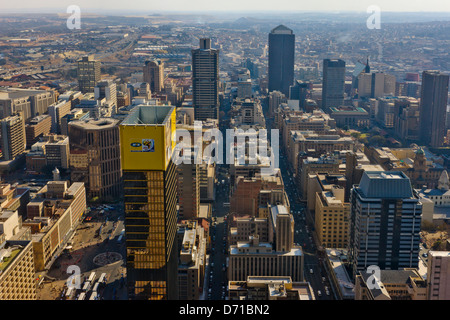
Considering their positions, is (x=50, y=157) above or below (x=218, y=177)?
above

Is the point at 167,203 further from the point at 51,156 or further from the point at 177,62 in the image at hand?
the point at 177,62

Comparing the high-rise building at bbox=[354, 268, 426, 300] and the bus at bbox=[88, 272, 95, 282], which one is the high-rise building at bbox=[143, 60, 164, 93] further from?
the high-rise building at bbox=[354, 268, 426, 300]

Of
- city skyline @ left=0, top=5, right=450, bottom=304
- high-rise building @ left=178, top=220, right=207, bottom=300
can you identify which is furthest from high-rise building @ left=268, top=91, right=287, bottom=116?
high-rise building @ left=178, top=220, right=207, bottom=300

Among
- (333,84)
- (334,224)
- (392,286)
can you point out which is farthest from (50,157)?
(333,84)

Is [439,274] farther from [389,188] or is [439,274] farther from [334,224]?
[334,224]

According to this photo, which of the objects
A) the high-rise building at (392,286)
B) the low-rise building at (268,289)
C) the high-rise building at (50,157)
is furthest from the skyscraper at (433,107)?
the low-rise building at (268,289)

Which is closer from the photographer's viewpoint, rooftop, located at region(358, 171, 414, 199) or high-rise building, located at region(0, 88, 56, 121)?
rooftop, located at region(358, 171, 414, 199)
